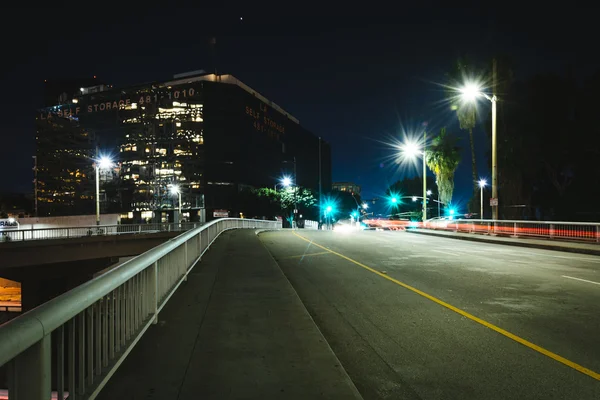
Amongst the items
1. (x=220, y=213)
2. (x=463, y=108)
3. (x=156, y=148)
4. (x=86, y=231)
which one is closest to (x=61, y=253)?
(x=86, y=231)

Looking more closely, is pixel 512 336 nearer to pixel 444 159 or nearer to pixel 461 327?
pixel 461 327

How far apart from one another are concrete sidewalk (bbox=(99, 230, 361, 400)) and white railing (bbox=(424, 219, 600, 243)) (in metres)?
19.2

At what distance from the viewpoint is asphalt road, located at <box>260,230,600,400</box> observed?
5012 millimetres

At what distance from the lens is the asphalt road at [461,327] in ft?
16.4

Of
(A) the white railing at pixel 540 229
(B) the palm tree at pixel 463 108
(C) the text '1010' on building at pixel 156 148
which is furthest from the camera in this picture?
(C) the text '1010' on building at pixel 156 148

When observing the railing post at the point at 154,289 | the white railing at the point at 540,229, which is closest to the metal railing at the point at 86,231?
the white railing at the point at 540,229

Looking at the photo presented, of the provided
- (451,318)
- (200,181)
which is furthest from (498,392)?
(200,181)

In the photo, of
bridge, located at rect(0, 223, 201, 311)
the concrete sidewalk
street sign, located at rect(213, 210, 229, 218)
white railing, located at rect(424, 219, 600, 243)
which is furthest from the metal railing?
street sign, located at rect(213, 210, 229, 218)

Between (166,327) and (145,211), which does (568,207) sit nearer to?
(166,327)

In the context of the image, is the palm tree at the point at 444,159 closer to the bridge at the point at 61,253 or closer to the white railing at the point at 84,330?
the bridge at the point at 61,253

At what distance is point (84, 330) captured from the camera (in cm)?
403

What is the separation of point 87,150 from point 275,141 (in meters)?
46.7

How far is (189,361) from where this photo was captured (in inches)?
207

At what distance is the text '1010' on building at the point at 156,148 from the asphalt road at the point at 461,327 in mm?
81555
